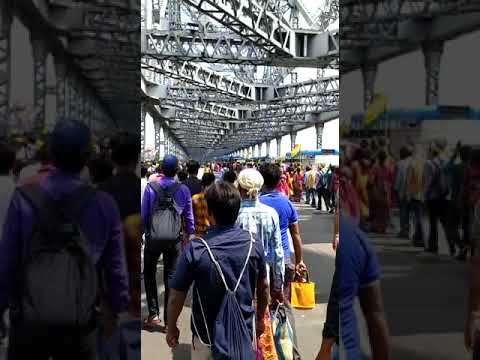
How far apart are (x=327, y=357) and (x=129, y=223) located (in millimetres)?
1229

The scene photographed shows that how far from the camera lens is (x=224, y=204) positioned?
3.35 metres

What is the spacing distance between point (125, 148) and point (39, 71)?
1.57 ft

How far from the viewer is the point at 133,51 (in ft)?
8.45

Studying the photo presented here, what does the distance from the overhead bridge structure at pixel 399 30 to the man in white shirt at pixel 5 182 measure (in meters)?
1.42

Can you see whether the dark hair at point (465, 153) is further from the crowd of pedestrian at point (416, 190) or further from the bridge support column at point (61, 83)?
the bridge support column at point (61, 83)

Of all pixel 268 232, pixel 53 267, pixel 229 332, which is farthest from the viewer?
pixel 268 232

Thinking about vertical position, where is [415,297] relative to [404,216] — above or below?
below

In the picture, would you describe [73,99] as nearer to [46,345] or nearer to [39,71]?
[39,71]

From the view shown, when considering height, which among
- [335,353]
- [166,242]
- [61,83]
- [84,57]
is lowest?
[335,353]

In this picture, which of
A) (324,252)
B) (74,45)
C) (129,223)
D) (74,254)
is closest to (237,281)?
(129,223)

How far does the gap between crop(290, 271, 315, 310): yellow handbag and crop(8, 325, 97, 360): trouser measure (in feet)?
12.9

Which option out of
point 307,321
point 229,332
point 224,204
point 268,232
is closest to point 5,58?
point 224,204

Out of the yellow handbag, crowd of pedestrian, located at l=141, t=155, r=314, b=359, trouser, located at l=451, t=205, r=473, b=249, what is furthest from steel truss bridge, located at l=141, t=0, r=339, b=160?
trouser, located at l=451, t=205, r=473, b=249

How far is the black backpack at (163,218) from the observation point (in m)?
6.01
